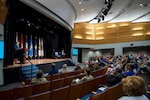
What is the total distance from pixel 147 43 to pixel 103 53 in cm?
553

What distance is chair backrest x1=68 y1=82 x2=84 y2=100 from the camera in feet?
10.3

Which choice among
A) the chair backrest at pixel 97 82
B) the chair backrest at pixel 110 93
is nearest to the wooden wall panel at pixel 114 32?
the chair backrest at pixel 97 82

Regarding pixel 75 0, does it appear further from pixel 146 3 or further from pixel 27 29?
pixel 146 3

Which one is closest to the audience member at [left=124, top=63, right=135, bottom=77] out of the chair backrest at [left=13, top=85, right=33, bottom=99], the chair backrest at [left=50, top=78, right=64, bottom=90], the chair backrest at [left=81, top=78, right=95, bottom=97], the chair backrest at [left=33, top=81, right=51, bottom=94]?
the chair backrest at [left=81, top=78, right=95, bottom=97]

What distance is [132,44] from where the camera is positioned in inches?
848

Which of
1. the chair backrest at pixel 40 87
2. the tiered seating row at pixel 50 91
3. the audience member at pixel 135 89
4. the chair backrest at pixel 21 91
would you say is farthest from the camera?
the chair backrest at pixel 40 87

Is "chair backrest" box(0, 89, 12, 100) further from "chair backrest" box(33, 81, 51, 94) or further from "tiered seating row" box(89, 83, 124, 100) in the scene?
"tiered seating row" box(89, 83, 124, 100)

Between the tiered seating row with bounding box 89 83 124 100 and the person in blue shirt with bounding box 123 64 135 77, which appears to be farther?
the person in blue shirt with bounding box 123 64 135 77

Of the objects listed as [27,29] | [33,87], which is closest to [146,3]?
[27,29]

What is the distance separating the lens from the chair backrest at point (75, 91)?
10.3 ft

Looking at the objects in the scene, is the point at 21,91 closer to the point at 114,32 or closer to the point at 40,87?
the point at 40,87

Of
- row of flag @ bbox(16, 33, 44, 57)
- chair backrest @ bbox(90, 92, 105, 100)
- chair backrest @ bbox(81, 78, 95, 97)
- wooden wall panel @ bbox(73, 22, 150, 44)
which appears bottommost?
chair backrest @ bbox(81, 78, 95, 97)

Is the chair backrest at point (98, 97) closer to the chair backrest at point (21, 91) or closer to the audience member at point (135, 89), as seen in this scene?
the audience member at point (135, 89)

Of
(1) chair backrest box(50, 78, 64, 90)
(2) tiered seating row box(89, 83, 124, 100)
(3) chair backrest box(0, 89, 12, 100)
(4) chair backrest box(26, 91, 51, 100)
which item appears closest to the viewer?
(4) chair backrest box(26, 91, 51, 100)
